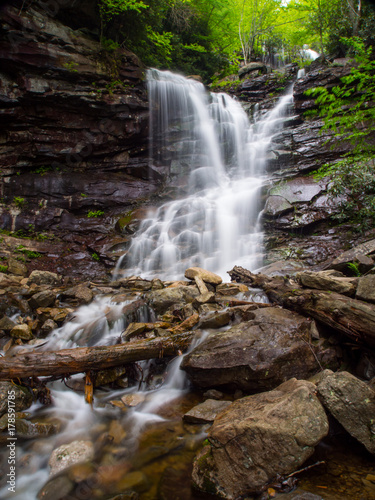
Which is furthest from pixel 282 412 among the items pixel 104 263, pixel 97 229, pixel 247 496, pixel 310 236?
pixel 97 229

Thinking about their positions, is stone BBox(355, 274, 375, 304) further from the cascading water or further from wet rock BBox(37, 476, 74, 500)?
wet rock BBox(37, 476, 74, 500)

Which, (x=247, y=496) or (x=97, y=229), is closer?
(x=247, y=496)

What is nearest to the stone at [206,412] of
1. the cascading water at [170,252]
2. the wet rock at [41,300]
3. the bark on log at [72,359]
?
the cascading water at [170,252]

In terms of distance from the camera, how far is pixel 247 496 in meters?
1.93

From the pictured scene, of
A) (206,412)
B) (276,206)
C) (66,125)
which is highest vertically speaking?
(66,125)

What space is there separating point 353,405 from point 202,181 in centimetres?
1214

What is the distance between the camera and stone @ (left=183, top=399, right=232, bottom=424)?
2.86 metres

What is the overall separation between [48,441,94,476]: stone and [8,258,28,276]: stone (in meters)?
7.15

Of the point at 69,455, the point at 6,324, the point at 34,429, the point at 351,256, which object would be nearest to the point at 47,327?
the point at 6,324

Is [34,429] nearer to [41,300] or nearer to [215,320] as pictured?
[215,320]

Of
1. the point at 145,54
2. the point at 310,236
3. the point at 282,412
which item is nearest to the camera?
the point at 282,412

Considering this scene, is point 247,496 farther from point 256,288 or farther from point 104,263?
point 104,263

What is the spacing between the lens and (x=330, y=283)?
4016 mm

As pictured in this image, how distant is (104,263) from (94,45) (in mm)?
9521
